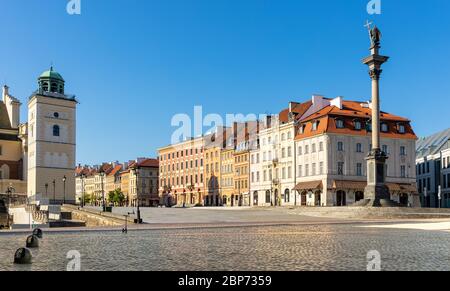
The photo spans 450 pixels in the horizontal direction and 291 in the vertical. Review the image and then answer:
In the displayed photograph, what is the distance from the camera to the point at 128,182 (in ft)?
483

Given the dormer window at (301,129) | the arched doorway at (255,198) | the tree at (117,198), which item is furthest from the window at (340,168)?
the tree at (117,198)

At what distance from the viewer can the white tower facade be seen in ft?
290

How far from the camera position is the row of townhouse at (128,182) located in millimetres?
135750

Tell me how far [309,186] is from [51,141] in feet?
143

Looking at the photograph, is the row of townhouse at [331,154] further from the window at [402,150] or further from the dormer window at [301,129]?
the dormer window at [301,129]

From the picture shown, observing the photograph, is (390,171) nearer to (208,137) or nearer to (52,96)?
(208,137)

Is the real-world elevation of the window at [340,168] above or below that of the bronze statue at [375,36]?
below

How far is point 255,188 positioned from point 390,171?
23.3m

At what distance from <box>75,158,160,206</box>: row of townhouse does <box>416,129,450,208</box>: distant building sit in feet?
185

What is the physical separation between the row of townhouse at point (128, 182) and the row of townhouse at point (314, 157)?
29.9 meters

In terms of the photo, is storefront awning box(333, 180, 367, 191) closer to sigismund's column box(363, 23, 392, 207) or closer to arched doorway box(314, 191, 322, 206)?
arched doorway box(314, 191, 322, 206)

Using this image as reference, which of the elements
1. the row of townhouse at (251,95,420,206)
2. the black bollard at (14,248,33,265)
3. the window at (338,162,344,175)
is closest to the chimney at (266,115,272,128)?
the row of townhouse at (251,95,420,206)

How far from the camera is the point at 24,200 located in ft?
280
